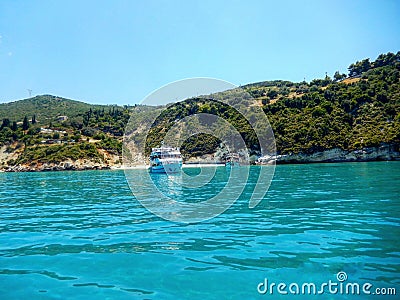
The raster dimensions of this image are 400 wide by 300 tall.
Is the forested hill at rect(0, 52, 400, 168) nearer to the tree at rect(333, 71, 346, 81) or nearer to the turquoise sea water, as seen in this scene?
the tree at rect(333, 71, 346, 81)

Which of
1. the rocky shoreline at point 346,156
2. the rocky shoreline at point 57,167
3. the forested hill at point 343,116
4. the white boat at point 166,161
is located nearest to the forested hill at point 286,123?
the forested hill at point 343,116

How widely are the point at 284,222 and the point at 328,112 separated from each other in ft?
285

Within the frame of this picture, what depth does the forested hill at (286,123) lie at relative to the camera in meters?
83.4

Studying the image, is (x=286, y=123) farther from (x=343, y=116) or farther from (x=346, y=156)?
(x=346, y=156)

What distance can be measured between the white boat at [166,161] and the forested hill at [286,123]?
10.2 meters

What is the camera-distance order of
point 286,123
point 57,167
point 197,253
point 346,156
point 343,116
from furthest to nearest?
point 57,167, point 286,123, point 343,116, point 346,156, point 197,253

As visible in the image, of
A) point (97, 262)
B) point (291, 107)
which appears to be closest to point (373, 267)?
point (97, 262)

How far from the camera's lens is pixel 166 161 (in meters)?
61.6

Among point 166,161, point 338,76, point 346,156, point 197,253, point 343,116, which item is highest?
point 338,76

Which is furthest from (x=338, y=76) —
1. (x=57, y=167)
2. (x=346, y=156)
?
(x=57, y=167)

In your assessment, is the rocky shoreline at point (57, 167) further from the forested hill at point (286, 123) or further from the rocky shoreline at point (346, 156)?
the rocky shoreline at point (346, 156)

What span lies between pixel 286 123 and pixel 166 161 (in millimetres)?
47045

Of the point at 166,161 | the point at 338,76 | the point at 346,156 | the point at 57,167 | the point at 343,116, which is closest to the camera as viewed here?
the point at 166,161

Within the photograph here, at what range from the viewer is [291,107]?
10288 centimetres
